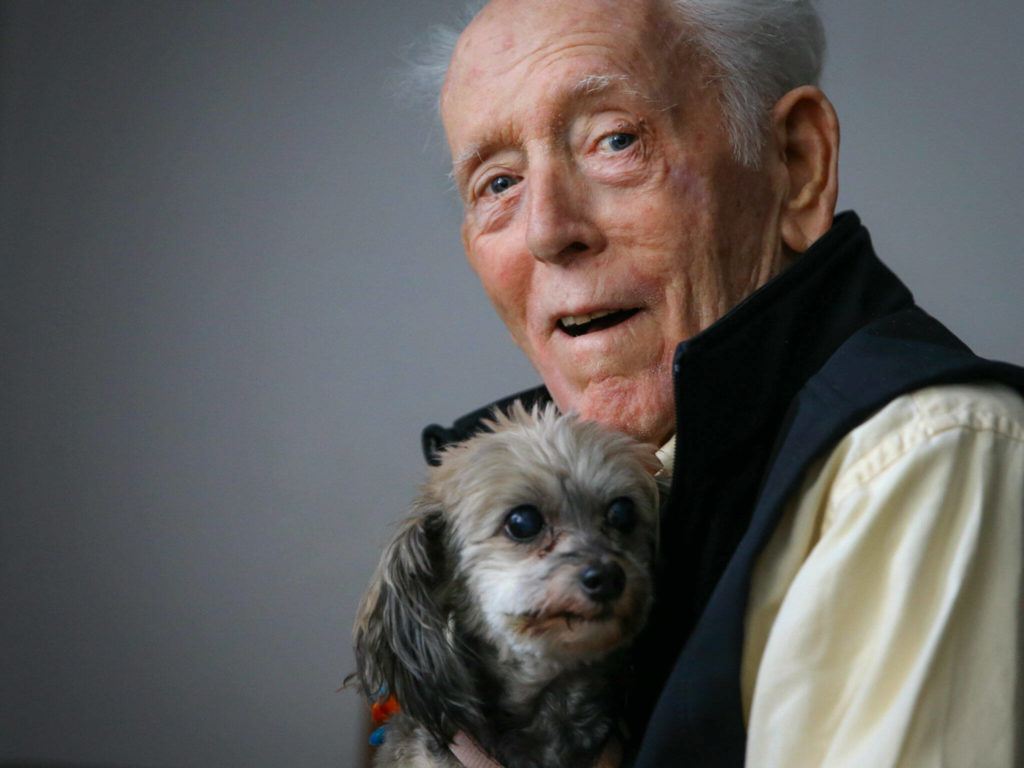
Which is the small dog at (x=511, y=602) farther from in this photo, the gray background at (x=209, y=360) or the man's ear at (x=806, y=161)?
the gray background at (x=209, y=360)

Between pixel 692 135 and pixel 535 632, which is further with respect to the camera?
pixel 692 135

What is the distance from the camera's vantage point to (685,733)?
936 mm

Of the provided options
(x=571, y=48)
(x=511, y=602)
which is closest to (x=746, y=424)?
(x=511, y=602)

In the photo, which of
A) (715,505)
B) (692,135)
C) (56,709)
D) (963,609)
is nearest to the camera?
(963,609)

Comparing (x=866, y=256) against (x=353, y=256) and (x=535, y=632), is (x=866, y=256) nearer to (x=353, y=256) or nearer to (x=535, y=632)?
(x=535, y=632)

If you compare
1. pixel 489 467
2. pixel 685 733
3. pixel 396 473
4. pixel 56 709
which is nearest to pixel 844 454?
pixel 685 733

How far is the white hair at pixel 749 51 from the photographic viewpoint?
1.36 metres

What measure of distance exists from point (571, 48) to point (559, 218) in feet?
0.76

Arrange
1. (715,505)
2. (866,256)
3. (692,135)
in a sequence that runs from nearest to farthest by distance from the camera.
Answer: (715,505) < (866,256) < (692,135)

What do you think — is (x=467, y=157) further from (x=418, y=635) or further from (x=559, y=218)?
(x=418, y=635)

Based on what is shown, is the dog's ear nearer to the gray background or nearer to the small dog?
the small dog

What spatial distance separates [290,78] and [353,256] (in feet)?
2.00

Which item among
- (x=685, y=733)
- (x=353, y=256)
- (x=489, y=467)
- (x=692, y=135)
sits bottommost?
(x=685, y=733)

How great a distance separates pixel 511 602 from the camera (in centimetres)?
114
